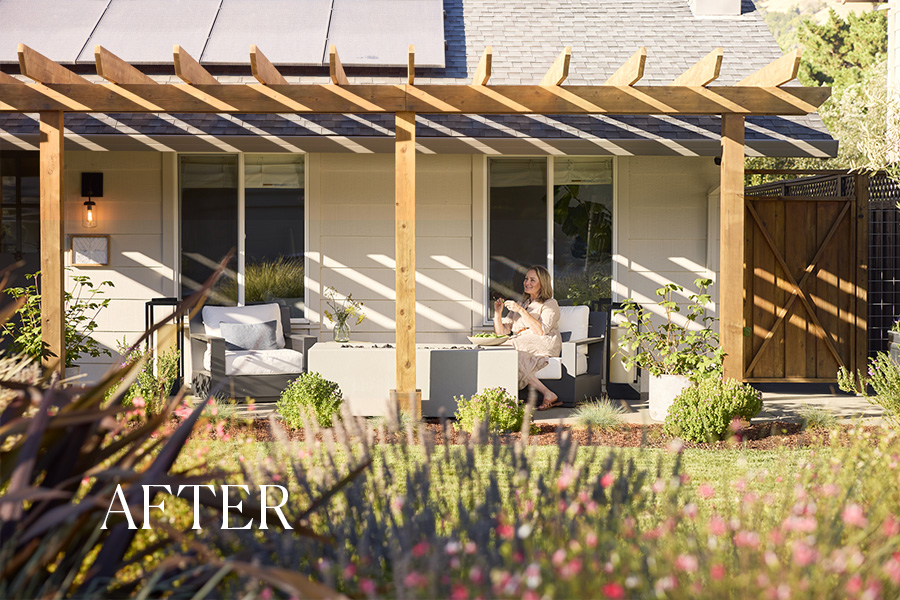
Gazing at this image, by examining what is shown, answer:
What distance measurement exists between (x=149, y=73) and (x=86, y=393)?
6.69 m

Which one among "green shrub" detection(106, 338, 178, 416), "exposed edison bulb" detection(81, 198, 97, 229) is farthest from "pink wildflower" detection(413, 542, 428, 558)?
"exposed edison bulb" detection(81, 198, 97, 229)

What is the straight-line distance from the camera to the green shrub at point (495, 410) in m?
6.03

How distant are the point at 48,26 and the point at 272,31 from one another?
2.19m

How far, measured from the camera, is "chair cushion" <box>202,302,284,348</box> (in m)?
7.87

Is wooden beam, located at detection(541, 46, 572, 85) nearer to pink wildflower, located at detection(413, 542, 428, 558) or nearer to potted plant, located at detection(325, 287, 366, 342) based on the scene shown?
potted plant, located at detection(325, 287, 366, 342)

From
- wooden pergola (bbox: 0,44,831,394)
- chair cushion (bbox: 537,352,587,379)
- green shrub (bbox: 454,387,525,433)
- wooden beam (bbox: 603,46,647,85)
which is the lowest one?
green shrub (bbox: 454,387,525,433)

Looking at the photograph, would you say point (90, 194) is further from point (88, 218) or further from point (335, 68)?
point (335, 68)

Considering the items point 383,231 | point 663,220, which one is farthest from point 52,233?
point 663,220

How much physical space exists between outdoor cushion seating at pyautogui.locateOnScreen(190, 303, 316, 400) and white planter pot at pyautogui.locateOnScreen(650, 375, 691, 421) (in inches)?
113

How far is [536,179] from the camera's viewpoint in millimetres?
8523

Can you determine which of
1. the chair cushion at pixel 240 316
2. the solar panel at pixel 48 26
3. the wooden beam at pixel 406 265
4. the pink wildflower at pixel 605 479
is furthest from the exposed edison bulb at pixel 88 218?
the pink wildflower at pixel 605 479

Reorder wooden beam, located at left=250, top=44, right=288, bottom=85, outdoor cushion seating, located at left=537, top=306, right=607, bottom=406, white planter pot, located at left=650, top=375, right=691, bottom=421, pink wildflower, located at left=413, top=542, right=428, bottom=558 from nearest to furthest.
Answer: pink wildflower, located at left=413, top=542, right=428, bottom=558 → wooden beam, located at left=250, top=44, right=288, bottom=85 → white planter pot, located at left=650, top=375, right=691, bottom=421 → outdoor cushion seating, located at left=537, top=306, right=607, bottom=406

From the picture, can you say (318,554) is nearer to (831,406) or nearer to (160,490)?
(160,490)

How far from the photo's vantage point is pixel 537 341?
7.30m
